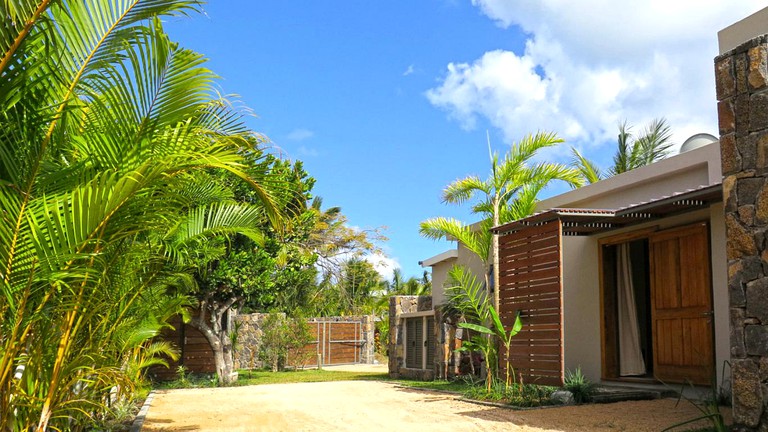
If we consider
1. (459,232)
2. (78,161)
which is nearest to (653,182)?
(459,232)

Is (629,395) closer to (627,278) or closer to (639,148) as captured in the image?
(627,278)

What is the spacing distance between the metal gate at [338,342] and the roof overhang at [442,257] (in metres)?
9.09

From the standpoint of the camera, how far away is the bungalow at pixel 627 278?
984 centimetres

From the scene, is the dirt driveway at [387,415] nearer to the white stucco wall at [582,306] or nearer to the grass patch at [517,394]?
the grass patch at [517,394]

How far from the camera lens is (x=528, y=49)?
17344 millimetres

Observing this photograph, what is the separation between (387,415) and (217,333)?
348 inches

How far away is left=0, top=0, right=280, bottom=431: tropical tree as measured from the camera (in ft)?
13.2

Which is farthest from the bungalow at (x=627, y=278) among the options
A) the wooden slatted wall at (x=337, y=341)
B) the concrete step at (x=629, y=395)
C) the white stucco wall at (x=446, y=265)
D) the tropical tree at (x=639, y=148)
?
the wooden slatted wall at (x=337, y=341)

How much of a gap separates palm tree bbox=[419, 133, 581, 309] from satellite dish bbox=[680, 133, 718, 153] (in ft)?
8.74

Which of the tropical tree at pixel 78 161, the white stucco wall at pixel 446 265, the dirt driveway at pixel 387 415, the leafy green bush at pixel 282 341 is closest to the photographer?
the tropical tree at pixel 78 161

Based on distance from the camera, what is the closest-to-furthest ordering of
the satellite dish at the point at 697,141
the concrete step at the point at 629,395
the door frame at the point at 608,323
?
1. the concrete step at the point at 629,395
2. the satellite dish at the point at 697,141
3. the door frame at the point at 608,323

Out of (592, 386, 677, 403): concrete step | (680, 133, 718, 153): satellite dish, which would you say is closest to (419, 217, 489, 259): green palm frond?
(680, 133, 718, 153): satellite dish

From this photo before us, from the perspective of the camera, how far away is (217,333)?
17.6 metres

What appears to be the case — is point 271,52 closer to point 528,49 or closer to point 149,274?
point 528,49
